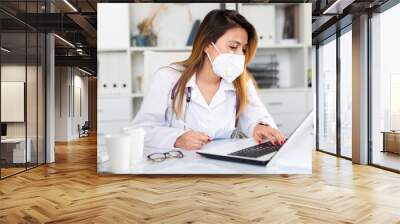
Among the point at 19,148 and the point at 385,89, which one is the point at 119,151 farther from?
the point at 385,89

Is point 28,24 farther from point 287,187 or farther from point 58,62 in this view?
point 58,62

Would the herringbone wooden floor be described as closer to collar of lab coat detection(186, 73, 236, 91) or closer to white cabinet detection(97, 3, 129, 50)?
collar of lab coat detection(186, 73, 236, 91)

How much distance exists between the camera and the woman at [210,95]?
503 centimetres

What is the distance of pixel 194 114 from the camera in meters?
5.04

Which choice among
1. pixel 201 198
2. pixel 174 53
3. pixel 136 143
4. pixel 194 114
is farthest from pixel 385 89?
pixel 136 143

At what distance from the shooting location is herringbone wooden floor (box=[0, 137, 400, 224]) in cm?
342

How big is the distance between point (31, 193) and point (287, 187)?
9.56 ft

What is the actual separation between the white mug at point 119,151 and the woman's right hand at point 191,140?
628 millimetres

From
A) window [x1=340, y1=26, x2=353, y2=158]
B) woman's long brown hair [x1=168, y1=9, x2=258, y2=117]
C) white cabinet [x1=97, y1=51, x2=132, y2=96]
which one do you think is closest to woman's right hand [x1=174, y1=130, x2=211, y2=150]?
woman's long brown hair [x1=168, y1=9, x2=258, y2=117]

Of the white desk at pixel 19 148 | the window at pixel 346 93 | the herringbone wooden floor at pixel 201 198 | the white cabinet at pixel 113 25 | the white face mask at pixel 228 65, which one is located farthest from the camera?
the window at pixel 346 93

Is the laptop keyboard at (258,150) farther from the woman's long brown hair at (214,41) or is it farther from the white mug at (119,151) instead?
the white mug at (119,151)

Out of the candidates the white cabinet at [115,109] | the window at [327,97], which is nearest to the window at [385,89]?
the window at [327,97]

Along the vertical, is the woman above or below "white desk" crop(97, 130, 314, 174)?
above

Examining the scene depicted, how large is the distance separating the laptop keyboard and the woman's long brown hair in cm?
46
